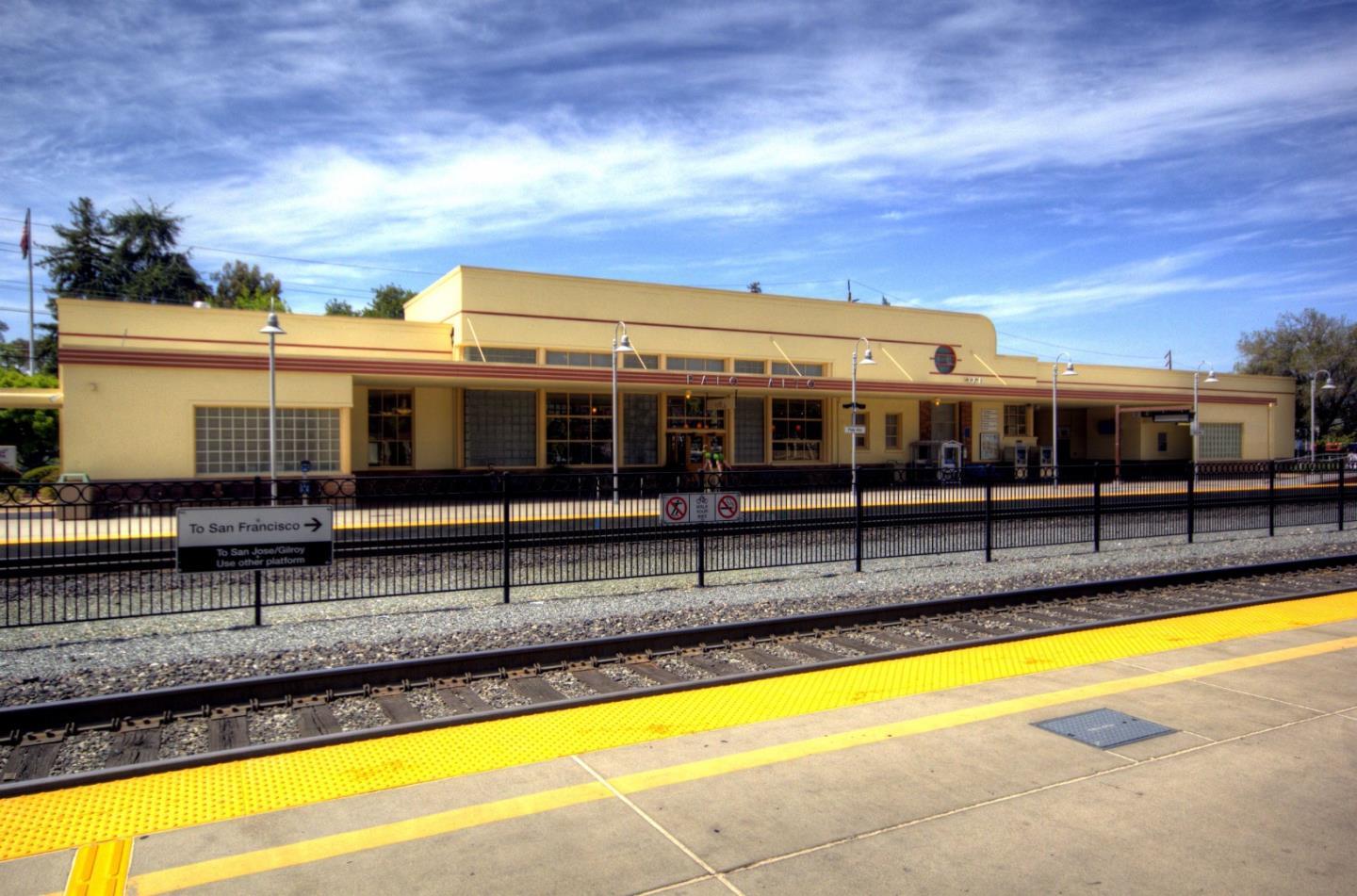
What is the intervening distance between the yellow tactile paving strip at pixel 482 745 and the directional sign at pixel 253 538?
4760 mm

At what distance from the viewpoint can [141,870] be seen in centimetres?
428

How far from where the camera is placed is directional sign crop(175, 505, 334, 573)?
981cm

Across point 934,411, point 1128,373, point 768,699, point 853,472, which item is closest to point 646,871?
point 768,699

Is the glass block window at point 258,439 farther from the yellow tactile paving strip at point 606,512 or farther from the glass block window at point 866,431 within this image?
the glass block window at point 866,431

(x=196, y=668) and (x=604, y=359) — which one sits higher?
(x=604, y=359)

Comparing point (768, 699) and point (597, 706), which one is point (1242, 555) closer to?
point (768, 699)

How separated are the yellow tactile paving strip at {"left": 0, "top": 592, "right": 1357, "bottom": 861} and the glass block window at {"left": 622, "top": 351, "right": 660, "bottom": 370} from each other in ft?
80.6

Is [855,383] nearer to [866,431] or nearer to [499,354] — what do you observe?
[866,431]

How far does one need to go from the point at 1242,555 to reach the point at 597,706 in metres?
13.4

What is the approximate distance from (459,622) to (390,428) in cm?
2234

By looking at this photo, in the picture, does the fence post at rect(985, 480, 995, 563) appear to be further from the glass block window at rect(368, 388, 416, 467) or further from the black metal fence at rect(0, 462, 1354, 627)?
the glass block window at rect(368, 388, 416, 467)

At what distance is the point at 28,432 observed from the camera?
147ft

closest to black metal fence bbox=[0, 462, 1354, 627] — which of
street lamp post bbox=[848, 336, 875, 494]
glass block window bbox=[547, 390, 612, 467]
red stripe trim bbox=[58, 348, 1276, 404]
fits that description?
red stripe trim bbox=[58, 348, 1276, 404]

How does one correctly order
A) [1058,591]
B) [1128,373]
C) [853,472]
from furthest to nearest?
[1128,373]
[853,472]
[1058,591]
